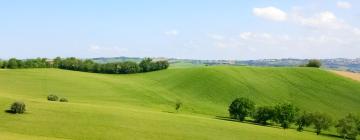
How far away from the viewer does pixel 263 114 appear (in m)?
87.4

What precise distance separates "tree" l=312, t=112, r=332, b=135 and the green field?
239 centimetres

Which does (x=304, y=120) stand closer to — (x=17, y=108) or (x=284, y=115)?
(x=284, y=115)

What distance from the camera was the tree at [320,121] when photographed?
84875 mm

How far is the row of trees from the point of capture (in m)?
84.9

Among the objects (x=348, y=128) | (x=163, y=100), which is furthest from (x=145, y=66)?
(x=348, y=128)

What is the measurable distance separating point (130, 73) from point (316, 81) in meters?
66.8

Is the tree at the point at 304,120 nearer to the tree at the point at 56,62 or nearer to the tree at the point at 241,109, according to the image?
the tree at the point at 241,109

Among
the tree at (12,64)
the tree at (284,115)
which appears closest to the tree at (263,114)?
the tree at (284,115)

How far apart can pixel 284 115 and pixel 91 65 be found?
97980 millimetres

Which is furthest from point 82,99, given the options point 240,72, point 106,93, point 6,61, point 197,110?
point 6,61

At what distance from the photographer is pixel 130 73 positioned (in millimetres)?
165000

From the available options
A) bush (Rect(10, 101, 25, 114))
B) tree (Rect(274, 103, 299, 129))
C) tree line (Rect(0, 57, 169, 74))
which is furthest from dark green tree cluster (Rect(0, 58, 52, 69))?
bush (Rect(10, 101, 25, 114))

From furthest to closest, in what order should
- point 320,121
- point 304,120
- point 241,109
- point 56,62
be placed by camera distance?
1. point 56,62
2. point 241,109
3. point 304,120
4. point 320,121

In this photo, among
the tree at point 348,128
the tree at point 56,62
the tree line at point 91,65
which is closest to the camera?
the tree at point 348,128
